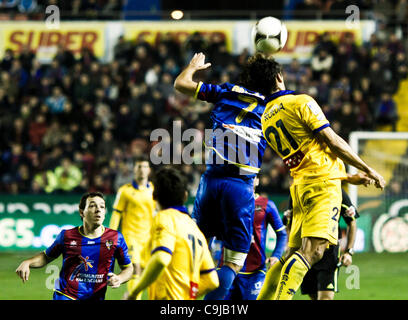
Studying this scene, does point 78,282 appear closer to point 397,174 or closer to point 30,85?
point 397,174

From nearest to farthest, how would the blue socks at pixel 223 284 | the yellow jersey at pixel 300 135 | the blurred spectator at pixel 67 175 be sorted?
the blue socks at pixel 223 284
the yellow jersey at pixel 300 135
the blurred spectator at pixel 67 175

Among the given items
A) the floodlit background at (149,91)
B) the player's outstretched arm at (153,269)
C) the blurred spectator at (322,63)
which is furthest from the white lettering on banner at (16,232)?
the player's outstretched arm at (153,269)

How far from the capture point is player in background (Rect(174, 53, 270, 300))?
20.2ft

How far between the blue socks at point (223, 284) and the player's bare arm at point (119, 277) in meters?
0.66

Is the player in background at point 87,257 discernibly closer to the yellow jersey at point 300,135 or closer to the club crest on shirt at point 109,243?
the club crest on shirt at point 109,243

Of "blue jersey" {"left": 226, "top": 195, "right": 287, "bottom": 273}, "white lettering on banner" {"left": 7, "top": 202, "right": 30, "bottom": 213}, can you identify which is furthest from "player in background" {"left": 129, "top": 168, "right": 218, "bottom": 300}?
"white lettering on banner" {"left": 7, "top": 202, "right": 30, "bottom": 213}

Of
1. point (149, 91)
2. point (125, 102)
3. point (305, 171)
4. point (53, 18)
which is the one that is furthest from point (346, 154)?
point (53, 18)

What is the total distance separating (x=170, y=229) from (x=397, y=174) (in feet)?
33.6

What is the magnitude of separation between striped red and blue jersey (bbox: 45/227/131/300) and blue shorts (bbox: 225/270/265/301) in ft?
5.23

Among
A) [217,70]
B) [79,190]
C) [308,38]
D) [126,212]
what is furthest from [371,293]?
[308,38]

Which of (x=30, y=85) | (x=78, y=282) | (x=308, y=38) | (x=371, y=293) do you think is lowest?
(x=371, y=293)

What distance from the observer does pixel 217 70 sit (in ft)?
54.9

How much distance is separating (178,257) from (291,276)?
1.42 metres

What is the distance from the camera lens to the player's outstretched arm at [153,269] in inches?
177
